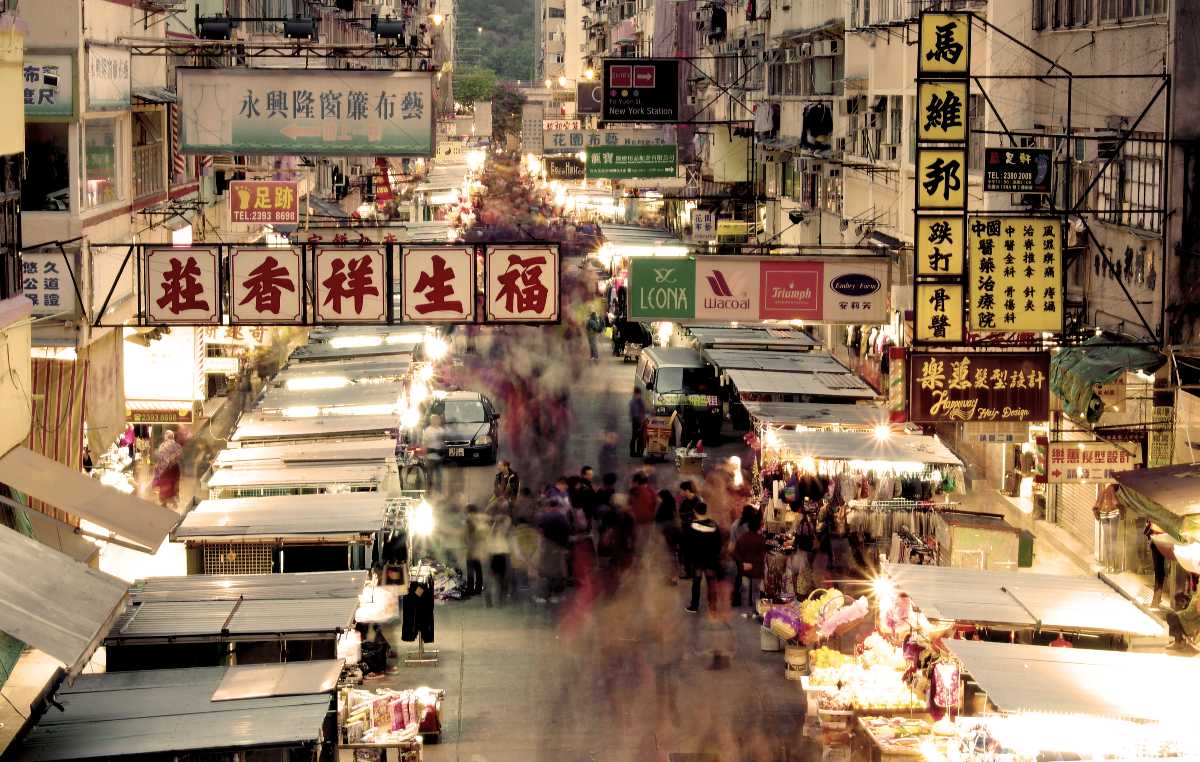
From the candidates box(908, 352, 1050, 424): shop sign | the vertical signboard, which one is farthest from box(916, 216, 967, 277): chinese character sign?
box(908, 352, 1050, 424): shop sign

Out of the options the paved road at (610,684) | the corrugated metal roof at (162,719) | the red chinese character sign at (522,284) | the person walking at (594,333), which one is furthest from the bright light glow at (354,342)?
the corrugated metal roof at (162,719)

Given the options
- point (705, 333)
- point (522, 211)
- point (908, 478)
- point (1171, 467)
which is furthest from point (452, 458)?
point (522, 211)

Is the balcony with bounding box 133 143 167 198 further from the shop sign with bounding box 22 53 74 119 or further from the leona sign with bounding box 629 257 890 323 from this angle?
the leona sign with bounding box 629 257 890 323

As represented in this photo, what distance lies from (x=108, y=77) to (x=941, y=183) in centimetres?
1100

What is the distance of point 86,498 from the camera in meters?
15.0

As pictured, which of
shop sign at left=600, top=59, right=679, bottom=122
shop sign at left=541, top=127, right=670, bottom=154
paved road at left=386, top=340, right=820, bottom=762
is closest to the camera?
paved road at left=386, top=340, right=820, bottom=762

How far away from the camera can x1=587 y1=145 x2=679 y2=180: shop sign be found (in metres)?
38.7

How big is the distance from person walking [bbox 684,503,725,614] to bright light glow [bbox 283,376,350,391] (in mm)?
8398

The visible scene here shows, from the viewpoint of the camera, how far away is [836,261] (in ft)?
61.4

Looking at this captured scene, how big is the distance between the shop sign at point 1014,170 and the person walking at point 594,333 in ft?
74.5

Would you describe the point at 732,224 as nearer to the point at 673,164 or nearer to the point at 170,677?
the point at 673,164

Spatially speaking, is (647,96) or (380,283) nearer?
(380,283)

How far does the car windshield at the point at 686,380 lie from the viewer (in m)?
31.8

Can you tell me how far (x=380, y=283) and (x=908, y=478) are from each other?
7.98 metres
